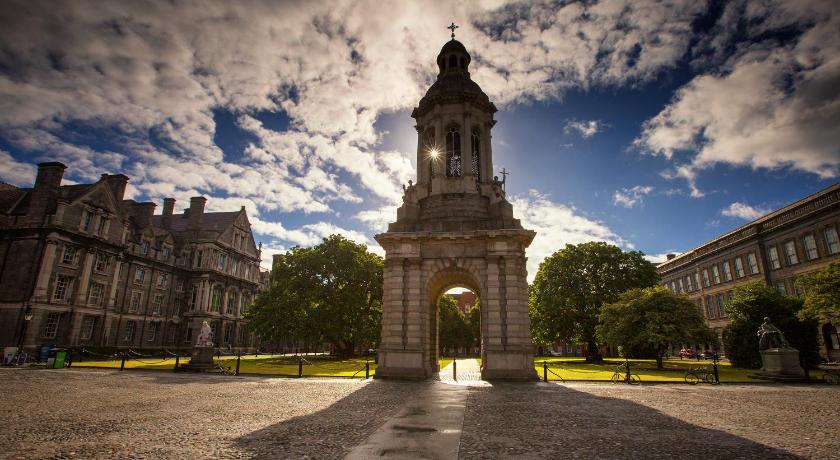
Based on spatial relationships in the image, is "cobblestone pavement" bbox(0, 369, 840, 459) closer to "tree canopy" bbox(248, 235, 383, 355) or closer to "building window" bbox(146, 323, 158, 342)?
"tree canopy" bbox(248, 235, 383, 355)

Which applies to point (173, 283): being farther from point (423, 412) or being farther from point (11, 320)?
point (423, 412)

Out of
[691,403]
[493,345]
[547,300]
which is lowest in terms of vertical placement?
[691,403]

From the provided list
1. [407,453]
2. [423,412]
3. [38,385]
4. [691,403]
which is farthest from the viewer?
[38,385]

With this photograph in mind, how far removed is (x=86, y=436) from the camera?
7891mm

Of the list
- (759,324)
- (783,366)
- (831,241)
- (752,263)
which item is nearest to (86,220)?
(783,366)

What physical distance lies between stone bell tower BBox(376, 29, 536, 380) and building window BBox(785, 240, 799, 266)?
37.4 metres

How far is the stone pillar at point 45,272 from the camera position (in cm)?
3725

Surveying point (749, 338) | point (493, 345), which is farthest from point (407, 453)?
point (749, 338)

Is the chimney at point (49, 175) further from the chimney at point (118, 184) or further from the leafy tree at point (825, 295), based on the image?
the leafy tree at point (825, 295)

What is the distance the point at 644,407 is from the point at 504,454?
811cm

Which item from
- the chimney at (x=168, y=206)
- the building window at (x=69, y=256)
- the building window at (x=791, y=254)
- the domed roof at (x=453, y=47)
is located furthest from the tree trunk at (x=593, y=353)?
the chimney at (x=168, y=206)

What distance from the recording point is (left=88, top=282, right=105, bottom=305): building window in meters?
42.9

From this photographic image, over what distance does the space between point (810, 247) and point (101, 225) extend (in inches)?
2881

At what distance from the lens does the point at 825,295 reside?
25.5 m
